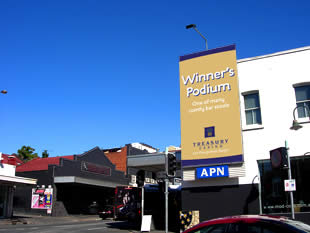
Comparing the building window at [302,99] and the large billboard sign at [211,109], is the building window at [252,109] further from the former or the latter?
the building window at [302,99]

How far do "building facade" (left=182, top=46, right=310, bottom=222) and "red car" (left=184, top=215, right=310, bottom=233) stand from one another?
9.92 metres

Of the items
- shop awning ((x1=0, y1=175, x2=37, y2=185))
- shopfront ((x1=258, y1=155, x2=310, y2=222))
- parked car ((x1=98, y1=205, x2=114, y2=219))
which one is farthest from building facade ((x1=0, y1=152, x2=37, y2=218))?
shopfront ((x1=258, y1=155, x2=310, y2=222))

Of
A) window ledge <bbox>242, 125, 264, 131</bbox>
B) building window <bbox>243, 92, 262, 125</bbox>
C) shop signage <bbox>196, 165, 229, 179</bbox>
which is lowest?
shop signage <bbox>196, 165, 229, 179</bbox>

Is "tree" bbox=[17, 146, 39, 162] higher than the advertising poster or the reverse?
higher

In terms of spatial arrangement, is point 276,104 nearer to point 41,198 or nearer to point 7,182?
point 7,182

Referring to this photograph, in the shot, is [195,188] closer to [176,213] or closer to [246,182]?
[246,182]

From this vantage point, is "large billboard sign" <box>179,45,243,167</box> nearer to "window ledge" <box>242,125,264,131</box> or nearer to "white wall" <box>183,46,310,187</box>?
"window ledge" <box>242,125,264,131</box>

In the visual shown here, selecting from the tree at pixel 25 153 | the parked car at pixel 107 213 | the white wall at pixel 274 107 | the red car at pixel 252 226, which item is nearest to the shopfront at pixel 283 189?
the white wall at pixel 274 107

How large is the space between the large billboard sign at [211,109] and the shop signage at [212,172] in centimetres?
28

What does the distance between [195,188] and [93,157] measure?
26.5 m

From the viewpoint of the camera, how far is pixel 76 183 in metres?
35.0

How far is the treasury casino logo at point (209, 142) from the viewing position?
53.4ft

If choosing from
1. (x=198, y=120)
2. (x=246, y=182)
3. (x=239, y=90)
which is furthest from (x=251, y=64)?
(x=246, y=182)

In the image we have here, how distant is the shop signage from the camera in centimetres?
1576
